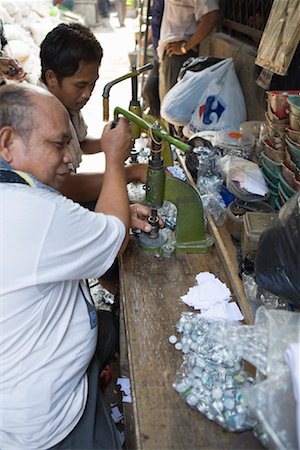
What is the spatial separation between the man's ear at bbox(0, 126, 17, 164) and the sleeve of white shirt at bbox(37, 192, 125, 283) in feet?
0.63

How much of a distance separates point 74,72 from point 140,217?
32.9 inches

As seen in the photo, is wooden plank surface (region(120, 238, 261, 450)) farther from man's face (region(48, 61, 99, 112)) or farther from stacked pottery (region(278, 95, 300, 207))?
man's face (region(48, 61, 99, 112))

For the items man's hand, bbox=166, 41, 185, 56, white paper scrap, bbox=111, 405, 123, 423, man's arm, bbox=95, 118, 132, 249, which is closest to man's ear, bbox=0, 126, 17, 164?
man's arm, bbox=95, 118, 132, 249

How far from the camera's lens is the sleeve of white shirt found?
1.08 metres

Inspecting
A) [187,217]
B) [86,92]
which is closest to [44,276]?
[187,217]

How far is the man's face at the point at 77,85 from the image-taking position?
2.08 meters

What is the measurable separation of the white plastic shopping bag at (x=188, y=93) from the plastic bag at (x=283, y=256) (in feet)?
7.40

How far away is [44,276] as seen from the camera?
1.09 meters

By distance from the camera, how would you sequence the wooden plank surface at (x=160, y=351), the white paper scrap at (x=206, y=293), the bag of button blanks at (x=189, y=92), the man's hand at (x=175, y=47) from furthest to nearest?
the man's hand at (x=175, y=47) → the bag of button blanks at (x=189, y=92) → the white paper scrap at (x=206, y=293) → the wooden plank surface at (x=160, y=351)

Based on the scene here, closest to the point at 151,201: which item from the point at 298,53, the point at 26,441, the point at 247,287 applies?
the point at 247,287

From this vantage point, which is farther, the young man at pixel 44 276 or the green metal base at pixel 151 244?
the green metal base at pixel 151 244

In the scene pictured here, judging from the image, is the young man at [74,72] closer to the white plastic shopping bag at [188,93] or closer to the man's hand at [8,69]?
the man's hand at [8,69]

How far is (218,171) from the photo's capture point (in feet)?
6.68

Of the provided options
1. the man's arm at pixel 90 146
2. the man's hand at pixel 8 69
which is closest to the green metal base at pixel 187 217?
the man's arm at pixel 90 146
